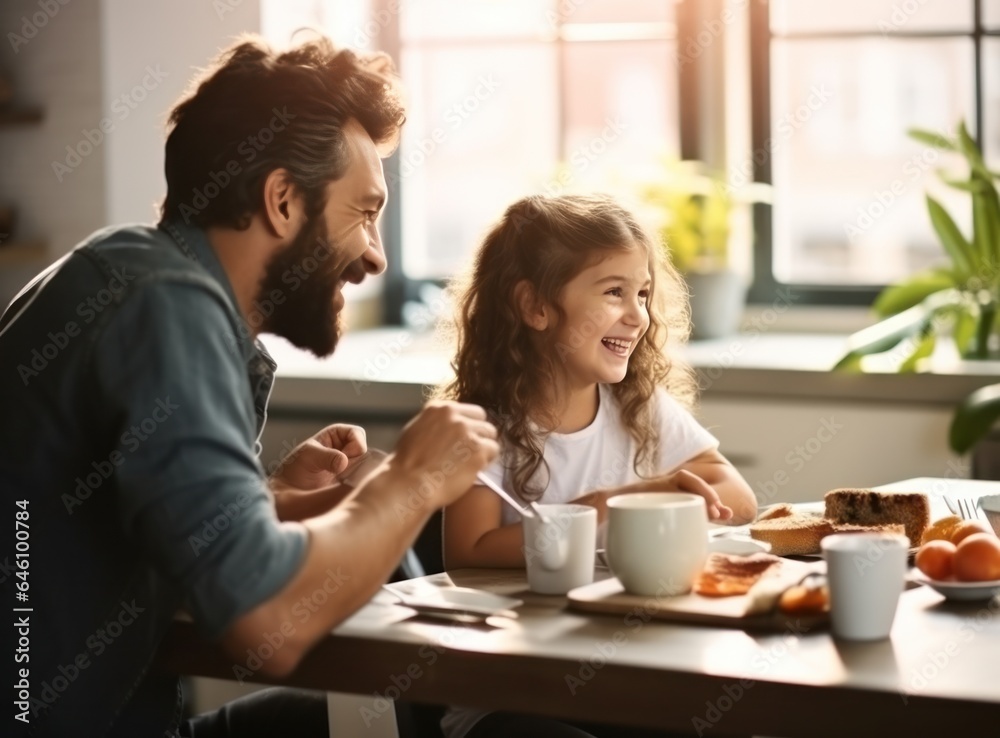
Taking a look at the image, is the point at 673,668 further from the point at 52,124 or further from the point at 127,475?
the point at 52,124

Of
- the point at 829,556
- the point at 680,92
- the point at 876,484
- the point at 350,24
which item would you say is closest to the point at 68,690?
the point at 829,556

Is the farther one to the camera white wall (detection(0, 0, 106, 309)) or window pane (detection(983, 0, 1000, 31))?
window pane (detection(983, 0, 1000, 31))

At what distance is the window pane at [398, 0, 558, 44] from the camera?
385 cm

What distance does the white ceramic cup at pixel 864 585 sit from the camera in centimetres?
122

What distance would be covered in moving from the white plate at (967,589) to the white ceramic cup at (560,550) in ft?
1.21

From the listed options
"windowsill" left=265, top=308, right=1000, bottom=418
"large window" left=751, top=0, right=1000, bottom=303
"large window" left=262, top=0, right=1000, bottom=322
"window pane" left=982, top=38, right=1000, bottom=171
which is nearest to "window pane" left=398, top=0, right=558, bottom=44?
"large window" left=262, top=0, right=1000, bottom=322

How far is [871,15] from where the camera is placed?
353 cm

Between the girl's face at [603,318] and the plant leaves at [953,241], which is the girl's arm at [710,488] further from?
the plant leaves at [953,241]

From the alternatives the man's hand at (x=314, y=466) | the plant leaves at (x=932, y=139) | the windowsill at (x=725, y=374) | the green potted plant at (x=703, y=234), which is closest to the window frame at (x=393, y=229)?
the windowsill at (x=725, y=374)

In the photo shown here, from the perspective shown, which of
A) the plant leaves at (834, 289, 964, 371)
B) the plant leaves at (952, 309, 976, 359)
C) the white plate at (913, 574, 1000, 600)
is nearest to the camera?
the white plate at (913, 574, 1000, 600)

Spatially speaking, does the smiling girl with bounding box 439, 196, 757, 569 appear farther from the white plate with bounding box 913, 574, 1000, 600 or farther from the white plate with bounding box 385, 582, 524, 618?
the white plate with bounding box 913, 574, 1000, 600

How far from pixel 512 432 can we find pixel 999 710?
920mm

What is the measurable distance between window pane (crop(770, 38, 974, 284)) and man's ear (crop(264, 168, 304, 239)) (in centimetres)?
243

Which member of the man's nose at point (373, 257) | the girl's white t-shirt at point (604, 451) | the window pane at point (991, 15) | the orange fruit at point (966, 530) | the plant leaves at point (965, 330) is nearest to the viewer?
the orange fruit at point (966, 530)
